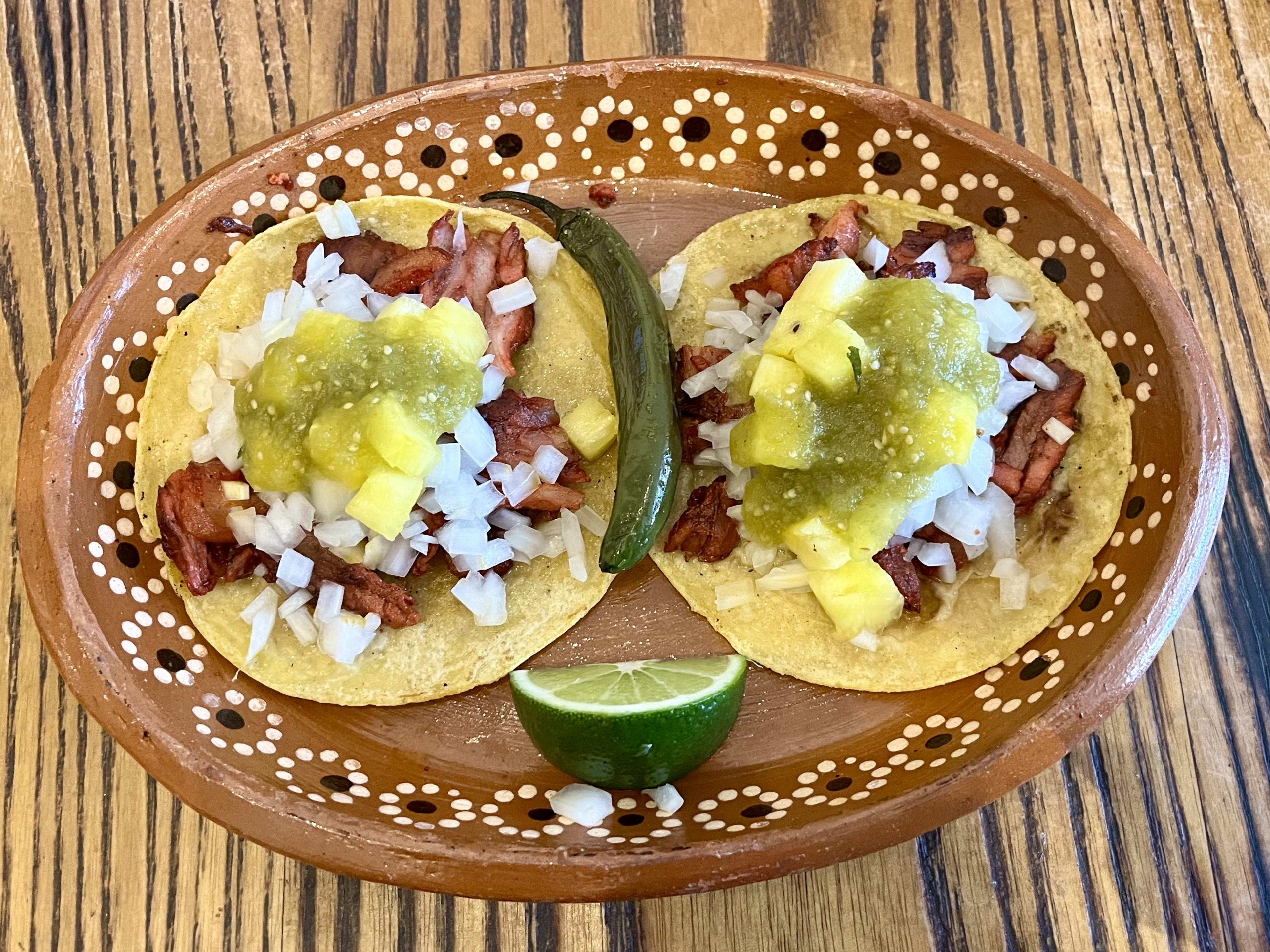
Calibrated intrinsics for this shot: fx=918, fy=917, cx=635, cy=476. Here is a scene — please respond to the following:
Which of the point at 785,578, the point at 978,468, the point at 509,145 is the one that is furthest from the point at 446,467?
the point at 978,468

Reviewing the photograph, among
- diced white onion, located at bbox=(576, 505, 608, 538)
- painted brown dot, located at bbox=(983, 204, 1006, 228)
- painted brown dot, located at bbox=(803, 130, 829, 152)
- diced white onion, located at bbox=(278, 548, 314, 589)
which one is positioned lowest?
diced white onion, located at bbox=(278, 548, 314, 589)

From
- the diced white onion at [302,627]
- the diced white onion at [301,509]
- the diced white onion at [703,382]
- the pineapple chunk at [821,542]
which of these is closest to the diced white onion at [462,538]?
the diced white onion at [301,509]

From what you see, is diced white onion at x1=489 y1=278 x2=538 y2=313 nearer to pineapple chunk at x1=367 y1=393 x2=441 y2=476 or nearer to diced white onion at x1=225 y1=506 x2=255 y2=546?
pineapple chunk at x1=367 y1=393 x2=441 y2=476

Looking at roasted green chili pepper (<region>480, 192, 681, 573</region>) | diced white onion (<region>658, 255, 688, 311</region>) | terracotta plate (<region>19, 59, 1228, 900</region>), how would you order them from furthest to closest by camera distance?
diced white onion (<region>658, 255, 688, 311</region>), roasted green chili pepper (<region>480, 192, 681, 573</region>), terracotta plate (<region>19, 59, 1228, 900</region>)

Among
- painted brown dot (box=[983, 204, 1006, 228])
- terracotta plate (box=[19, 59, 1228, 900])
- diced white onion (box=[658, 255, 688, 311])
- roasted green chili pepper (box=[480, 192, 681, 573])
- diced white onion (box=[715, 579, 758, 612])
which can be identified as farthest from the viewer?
diced white onion (box=[658, 255, 688, 311])

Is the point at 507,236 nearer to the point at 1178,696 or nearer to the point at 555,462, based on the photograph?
the point at 555,462

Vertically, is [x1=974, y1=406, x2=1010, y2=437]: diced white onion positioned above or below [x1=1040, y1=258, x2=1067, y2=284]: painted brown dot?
below

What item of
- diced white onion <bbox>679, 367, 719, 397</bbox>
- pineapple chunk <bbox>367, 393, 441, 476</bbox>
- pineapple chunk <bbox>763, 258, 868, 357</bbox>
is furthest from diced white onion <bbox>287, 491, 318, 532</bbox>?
pineapple chunk <bbox>763, 258, 868, 357</bbox>

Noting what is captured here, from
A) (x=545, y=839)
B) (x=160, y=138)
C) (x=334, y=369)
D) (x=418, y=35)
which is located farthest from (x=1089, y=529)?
(x=160, y=138)
